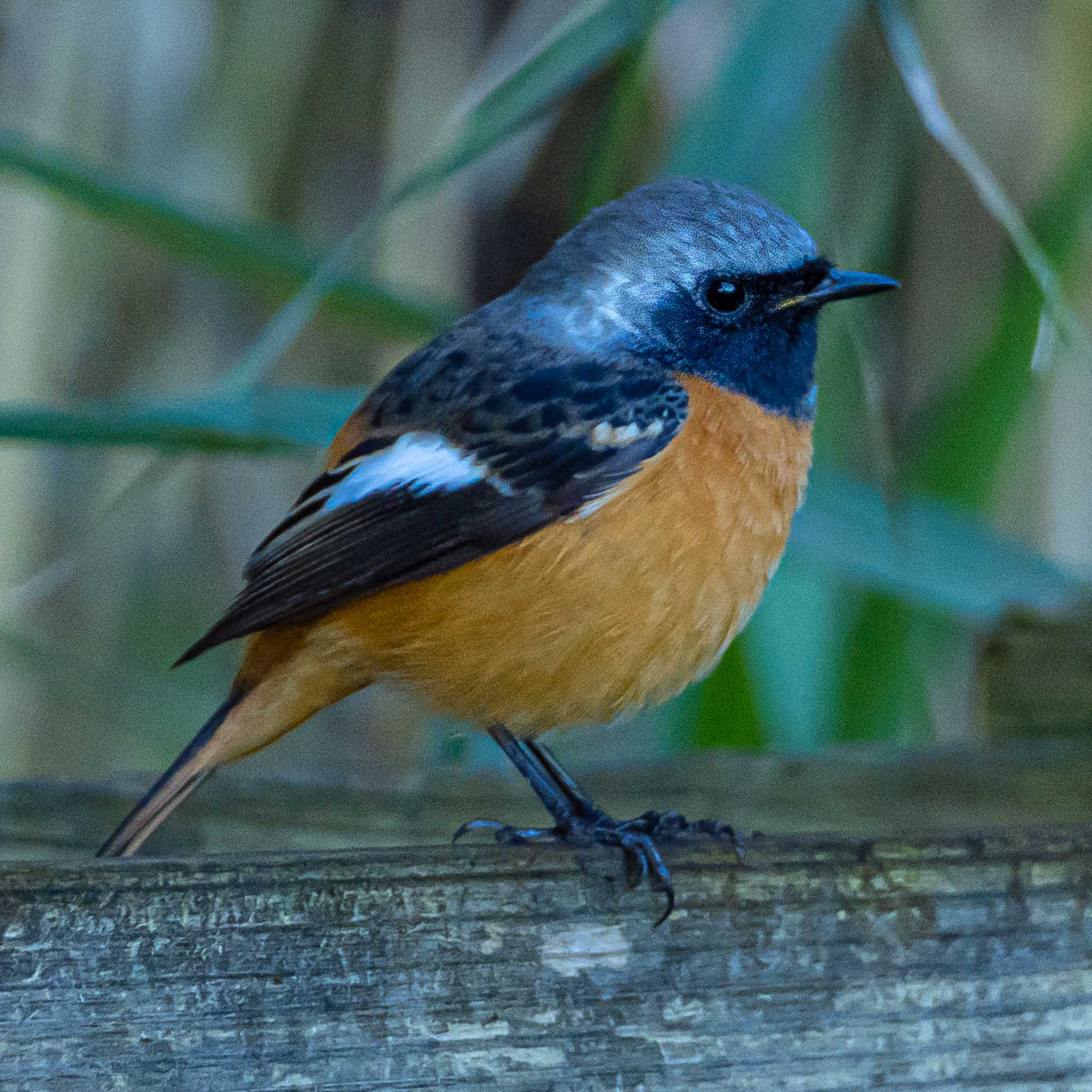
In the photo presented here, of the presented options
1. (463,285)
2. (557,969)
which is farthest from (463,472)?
(463,285)

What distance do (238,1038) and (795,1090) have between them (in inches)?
17.8

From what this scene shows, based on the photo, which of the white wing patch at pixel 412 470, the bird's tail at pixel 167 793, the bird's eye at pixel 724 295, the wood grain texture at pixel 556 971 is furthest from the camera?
the bird's eye at pixel 724 295

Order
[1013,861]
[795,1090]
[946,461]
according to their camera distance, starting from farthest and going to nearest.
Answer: [946,461] < [1013,861] < [795,1090]

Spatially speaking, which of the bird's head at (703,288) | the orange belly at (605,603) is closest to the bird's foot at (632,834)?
the orange belly at (605,603)

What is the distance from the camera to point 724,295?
1.96 m

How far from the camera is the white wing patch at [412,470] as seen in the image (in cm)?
185

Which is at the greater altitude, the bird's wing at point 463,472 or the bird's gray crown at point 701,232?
the bird's gray crown at point 701,232

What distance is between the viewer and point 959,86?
3.25 meters

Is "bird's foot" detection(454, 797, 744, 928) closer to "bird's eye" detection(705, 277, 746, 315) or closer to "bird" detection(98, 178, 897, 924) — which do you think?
"bird" detection(98, 178, 897, 924)

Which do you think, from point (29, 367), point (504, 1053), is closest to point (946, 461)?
point (504, 1053)

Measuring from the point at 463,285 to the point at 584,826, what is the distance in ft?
5.82

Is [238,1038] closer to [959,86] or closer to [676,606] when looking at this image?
[676,606]

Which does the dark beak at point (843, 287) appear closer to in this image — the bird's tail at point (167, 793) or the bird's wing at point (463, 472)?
the bird's wing at point (463, 472)

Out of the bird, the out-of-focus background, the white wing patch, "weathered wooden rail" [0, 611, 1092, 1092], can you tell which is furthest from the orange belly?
"weathered wooden rail" [0, 611, 1092, 1092]
